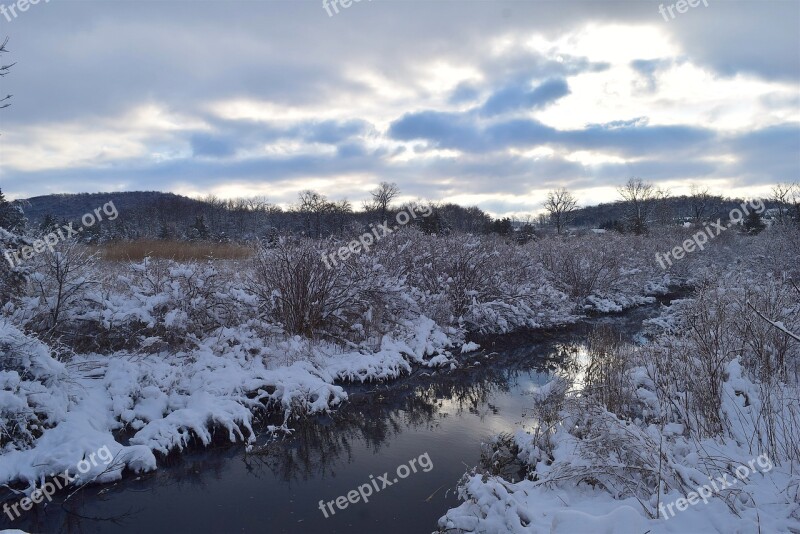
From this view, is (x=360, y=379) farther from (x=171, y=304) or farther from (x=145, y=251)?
(x=145, y=251)

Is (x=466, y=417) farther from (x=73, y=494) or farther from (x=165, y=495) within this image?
(x=73, y=494)

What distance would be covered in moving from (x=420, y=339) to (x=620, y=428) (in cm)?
855

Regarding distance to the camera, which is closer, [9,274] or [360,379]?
[9,274]

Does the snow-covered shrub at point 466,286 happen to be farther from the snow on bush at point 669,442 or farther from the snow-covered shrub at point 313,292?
the snow on bush at point 669,442

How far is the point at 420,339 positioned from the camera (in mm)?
13977

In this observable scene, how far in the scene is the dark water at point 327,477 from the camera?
5973 mm

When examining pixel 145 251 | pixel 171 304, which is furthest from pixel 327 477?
pixel 145 251

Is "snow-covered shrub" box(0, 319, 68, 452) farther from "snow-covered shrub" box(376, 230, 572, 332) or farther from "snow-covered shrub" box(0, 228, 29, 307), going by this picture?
"snow-covered shrub" box(376, 230, 572, 332)

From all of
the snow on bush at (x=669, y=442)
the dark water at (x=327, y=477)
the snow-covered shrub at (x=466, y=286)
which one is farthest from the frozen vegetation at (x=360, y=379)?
the dark water at (x=327, y=477)

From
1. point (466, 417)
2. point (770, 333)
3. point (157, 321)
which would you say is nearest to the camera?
point (770, 333)

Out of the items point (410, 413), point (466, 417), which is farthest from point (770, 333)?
point (410, 413)

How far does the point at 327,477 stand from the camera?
7215 millimetres

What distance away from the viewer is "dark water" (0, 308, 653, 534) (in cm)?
597

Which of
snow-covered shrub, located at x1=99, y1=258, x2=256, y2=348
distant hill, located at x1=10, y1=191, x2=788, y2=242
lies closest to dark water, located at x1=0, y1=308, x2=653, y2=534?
snow-covered shrub, located at x1=99, y1=258, x2=256, y2=348
